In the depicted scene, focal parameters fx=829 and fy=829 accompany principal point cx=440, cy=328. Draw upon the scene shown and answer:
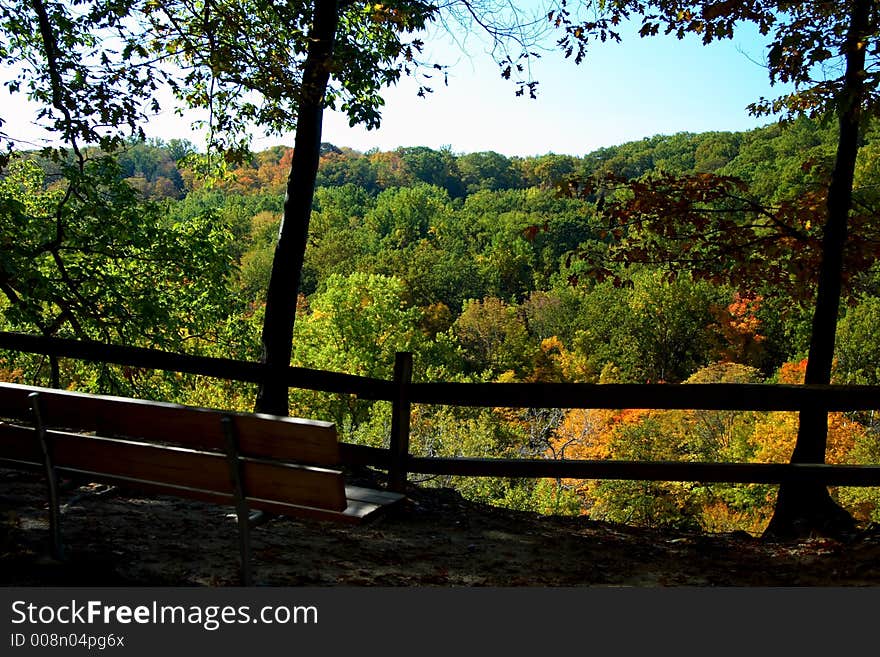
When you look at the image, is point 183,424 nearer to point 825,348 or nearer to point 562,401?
point 562,401

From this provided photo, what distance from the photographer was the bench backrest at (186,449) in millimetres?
3566

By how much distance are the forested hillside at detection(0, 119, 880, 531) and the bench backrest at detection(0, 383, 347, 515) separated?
399 centimetres

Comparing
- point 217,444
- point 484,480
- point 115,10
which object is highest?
point 115,10

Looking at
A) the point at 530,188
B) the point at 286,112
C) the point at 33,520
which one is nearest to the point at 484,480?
the point at 286,112

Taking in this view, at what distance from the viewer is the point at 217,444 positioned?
3.78 m

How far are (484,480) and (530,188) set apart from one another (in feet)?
240

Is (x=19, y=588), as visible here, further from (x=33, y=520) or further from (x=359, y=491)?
(x=359, y=491)

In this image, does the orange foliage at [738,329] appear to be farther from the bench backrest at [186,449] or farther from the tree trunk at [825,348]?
the bench backrest at [186,449]

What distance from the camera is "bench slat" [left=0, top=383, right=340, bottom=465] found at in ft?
11.5

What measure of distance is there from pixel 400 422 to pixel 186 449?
2.11 meters

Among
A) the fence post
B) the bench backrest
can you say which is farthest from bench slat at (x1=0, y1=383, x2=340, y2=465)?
the fence post

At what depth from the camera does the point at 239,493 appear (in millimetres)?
3773

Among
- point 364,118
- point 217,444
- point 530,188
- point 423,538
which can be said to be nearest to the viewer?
point 217,444

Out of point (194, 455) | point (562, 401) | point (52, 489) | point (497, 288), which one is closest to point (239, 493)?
point (194, 455)
